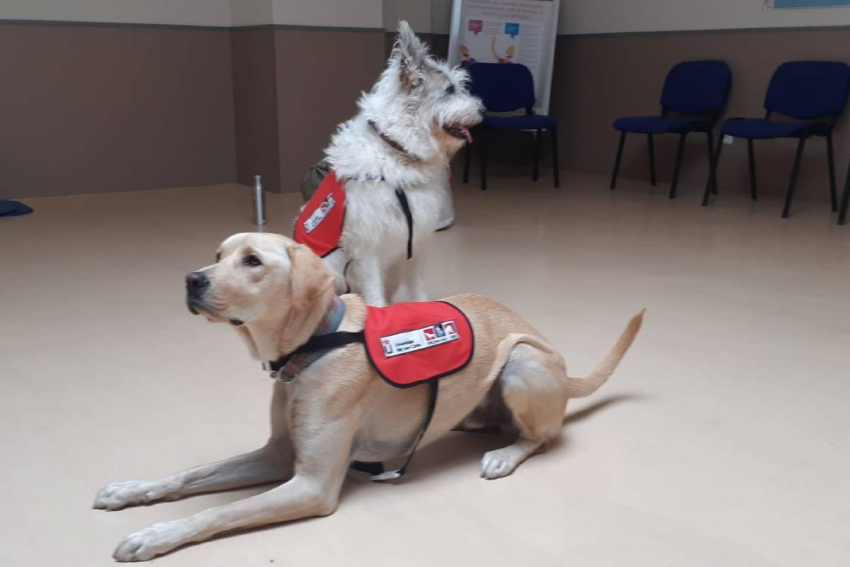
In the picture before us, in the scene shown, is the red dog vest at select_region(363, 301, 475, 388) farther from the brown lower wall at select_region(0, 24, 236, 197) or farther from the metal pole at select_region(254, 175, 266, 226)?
the brown lower wall at select_region(0, 24, 236, 197)

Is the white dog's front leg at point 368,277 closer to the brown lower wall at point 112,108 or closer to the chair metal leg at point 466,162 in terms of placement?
the brown lower wall at point 112,108

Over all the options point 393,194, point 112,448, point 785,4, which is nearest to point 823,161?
point 785,4

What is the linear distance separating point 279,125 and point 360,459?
5.05m

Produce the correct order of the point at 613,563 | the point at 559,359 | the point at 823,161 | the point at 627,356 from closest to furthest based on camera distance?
1. the point at 613,563
2. the point at 559,359
3. the point at 627,356
4. the point at 823,161

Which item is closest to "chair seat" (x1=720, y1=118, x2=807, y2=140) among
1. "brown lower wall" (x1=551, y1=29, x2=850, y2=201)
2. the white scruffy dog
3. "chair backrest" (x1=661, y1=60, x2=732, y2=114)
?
"brown lower wall" (x1=551, y1=29, x2=850, y2=201)

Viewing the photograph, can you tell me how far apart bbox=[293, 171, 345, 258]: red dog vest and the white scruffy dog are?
3 cm

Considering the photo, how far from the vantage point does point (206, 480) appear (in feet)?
6.19

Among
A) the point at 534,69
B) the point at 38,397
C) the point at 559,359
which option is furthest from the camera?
the point at 534,69

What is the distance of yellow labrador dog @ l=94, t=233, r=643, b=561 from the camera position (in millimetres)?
1659

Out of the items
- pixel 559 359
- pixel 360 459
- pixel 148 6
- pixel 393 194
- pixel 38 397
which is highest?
pixel 148 6

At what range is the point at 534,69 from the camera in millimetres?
7809

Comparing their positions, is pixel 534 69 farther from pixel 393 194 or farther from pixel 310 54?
pixel 393 194

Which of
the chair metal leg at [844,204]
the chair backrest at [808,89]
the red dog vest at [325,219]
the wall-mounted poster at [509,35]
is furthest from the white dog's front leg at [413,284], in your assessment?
the wall-mounted poster at [509,35]

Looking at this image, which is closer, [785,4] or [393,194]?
[393,194]
